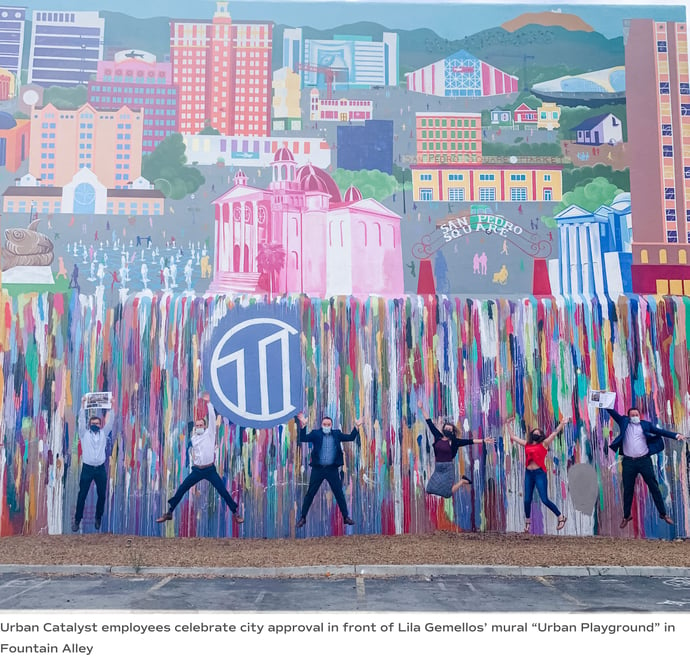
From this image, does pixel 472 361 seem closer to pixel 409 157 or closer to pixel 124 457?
pixel 409 157

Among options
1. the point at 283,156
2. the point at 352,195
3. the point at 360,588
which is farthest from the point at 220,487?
the point at 283,156

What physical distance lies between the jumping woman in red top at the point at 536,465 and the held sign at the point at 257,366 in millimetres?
3596

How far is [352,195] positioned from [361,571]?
6329 mm

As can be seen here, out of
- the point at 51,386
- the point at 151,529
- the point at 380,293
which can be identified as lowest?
the point at 151,529

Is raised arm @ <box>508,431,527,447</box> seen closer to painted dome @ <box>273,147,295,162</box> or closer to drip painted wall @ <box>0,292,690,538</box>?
drip painted wall @ <box>0,292,690,538</box>

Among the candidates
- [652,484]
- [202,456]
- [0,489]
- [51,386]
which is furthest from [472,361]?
[0,489]

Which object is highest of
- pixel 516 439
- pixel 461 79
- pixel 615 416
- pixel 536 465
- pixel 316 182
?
pixel 461 79

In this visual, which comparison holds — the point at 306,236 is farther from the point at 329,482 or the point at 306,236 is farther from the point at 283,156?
the point at 329,482

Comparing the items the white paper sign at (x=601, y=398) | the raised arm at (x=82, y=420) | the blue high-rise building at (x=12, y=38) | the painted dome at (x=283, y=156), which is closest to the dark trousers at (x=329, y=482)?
the raised arm at (x=82, y=420)

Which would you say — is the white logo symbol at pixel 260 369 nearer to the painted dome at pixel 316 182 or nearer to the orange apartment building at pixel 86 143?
the painted dome at pixel 316 182

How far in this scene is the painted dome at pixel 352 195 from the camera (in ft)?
44.5

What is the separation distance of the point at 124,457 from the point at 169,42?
6923 mm

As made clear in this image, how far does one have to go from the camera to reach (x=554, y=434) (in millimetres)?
12727

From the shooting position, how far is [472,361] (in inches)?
514
